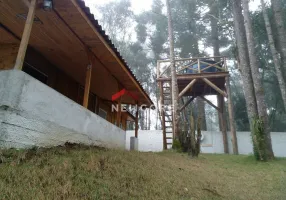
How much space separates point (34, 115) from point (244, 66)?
26.1ft

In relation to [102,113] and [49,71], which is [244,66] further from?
[49,71]

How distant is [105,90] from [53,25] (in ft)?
15.1

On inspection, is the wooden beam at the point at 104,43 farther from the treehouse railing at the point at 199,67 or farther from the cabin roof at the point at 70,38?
the treehouse railing at the point at 199,67

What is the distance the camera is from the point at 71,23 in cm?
429

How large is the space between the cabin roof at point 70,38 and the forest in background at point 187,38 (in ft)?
40.7

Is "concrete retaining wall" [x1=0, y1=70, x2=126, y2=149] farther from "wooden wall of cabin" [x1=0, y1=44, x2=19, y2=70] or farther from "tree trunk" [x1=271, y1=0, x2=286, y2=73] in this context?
"tree trunk" [x1=271, y1=0, x2=286, y2=73]

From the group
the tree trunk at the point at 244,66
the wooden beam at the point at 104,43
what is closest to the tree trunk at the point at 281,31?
the tree trunk at the point at 244,66

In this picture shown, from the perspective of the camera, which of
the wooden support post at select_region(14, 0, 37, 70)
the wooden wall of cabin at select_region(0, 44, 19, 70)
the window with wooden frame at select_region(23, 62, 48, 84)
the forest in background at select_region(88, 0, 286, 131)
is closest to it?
the wooden support post at select_region(14, 0, 37, 70)

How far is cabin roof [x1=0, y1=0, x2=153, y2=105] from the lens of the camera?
13.1 ft

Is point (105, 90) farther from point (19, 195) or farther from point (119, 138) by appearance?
point (19, 195)

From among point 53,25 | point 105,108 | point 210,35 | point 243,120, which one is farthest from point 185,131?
point 210,35

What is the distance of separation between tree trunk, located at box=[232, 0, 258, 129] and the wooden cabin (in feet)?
13.2

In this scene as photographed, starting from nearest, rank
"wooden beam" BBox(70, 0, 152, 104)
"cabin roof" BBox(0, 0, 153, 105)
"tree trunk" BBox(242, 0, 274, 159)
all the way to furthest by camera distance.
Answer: "wooden beam" BBox(70, 0, 152, 104) < "cabin roof" BBox(0, 0, 153, 105) < "tree trunk" BBox(242, 0, 274, 159)

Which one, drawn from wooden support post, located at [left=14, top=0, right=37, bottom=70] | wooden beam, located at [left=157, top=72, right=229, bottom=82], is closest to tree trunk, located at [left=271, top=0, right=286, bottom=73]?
wooden beam, located at [left=157, top=72, right=229, bottom=82]
